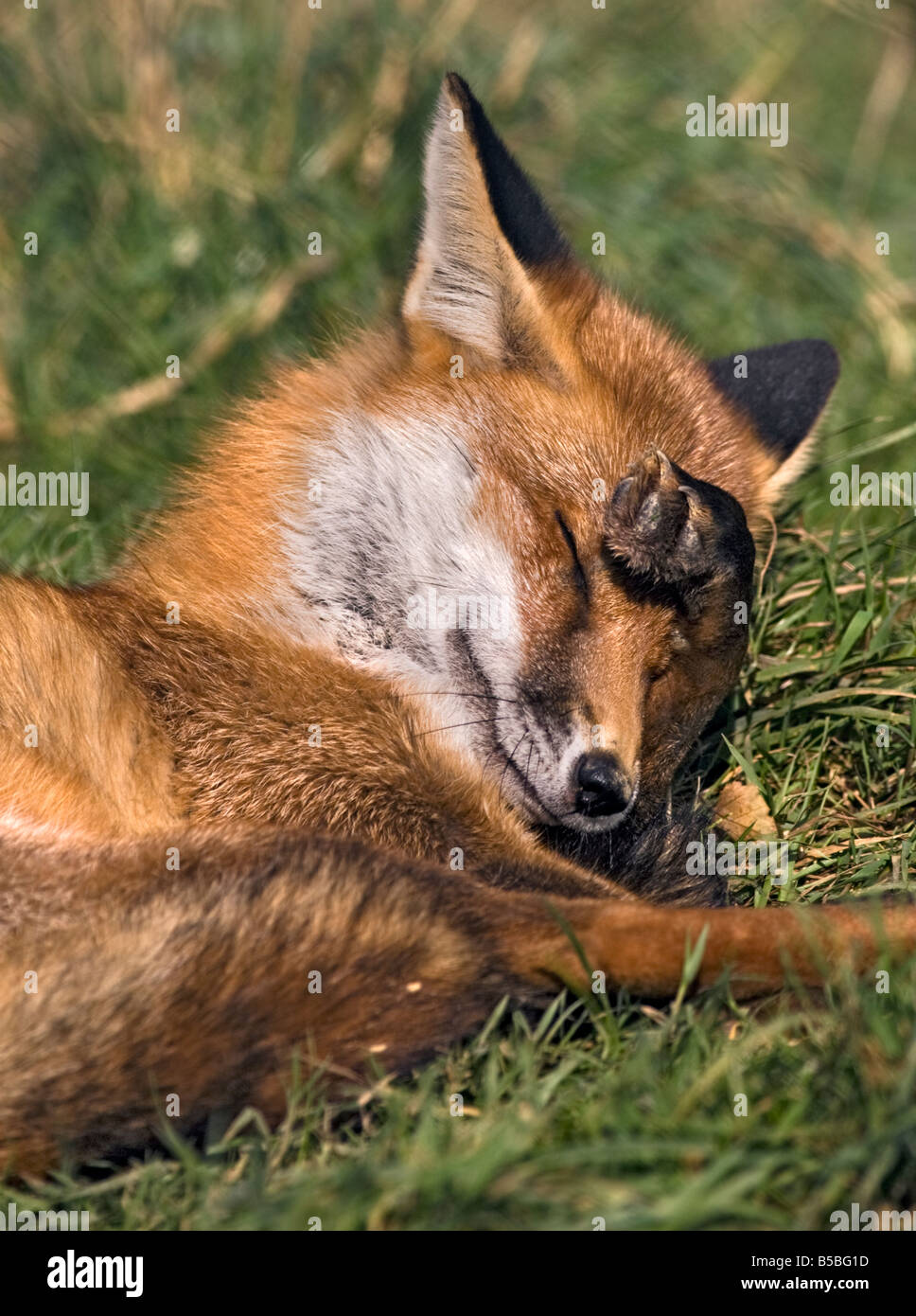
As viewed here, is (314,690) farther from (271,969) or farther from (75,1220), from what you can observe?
(75,1220)

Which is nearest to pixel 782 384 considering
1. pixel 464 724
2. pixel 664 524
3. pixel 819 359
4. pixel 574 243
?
pixel 819 359

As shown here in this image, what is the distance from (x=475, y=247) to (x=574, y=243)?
2.75m

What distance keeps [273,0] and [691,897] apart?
5.38 m

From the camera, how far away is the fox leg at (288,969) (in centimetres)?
219

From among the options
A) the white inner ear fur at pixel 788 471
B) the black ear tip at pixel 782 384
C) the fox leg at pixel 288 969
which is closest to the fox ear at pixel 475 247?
the black ear tip at pixel 782 384

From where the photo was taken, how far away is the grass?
93.0 inches

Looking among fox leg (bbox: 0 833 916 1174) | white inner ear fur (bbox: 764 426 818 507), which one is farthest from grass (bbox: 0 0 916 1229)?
white inner ear fur (bbox: 764 426 818 507)

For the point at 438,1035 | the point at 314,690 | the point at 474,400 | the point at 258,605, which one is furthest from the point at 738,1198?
the point at 474,400

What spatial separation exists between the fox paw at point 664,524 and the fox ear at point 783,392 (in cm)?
82

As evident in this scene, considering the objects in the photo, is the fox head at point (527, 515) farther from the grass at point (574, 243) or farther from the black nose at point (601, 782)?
the grass at point (574, 243)

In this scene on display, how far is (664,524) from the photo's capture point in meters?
2.78

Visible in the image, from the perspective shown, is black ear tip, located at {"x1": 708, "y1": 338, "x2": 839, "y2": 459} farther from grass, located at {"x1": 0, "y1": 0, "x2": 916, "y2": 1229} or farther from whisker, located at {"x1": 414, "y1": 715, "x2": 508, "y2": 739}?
whisker, located at {"x1": 414, "y1": 715, "x2": 508, "y2": 739}

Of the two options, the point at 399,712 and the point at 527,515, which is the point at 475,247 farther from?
the point at 399,712

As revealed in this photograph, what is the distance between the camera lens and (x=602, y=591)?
9.44ft
